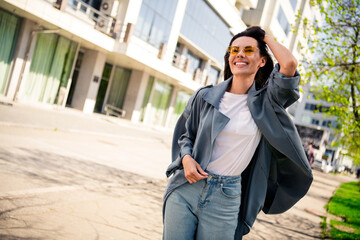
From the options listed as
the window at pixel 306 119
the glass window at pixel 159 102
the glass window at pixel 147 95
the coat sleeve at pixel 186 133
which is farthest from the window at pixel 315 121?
the coat sleeve at pixel 186 133

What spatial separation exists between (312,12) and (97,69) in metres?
45.5

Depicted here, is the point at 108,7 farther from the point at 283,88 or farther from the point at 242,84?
the point at 283,88

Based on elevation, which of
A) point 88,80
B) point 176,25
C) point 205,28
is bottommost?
point 88,80

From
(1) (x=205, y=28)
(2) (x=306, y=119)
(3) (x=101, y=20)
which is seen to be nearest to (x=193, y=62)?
(1) (x=205, y=28)

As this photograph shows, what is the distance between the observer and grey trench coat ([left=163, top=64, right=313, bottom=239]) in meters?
1.80

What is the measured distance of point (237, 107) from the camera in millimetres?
1971

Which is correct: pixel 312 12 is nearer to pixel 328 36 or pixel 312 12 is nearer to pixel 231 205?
pixel 328 36

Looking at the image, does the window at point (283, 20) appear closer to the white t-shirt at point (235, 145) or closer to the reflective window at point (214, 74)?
the reflective window at point (214, 74)

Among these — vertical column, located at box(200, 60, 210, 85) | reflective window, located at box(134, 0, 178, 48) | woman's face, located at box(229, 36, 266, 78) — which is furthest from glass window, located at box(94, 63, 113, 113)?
woman's face, located at box(229, 36, 266, 78)

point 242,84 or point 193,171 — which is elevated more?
point 242,84

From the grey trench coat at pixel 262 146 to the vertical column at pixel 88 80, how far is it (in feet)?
60.4

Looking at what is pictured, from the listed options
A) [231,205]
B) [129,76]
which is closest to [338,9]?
[231,205]

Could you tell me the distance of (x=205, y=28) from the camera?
2845cm

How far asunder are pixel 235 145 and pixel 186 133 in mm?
375
